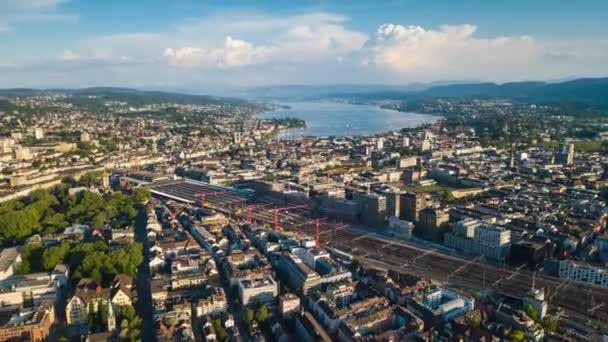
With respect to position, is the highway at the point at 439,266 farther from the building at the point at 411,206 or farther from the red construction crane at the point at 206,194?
the building at the point at 411,206

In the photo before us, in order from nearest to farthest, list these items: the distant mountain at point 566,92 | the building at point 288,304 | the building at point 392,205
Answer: the building at point 288,304
the building at point 392,205
the distant mountain at point 566,92

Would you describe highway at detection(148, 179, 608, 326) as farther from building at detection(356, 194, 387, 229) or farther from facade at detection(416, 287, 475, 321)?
facade at detection(416, 287, 475, 321)

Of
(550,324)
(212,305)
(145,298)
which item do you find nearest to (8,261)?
(145,298)

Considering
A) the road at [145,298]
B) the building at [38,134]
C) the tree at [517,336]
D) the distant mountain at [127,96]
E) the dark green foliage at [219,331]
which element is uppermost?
the distant mountain at [127,96]

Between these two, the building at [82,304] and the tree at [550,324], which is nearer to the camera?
the tree at [550,324]

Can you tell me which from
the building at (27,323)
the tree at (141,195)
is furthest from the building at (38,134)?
the building at (27,323)

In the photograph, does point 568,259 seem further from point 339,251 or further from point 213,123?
point 213,123

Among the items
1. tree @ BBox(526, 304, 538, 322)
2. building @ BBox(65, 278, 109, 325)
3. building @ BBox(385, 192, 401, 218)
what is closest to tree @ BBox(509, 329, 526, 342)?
tree @ BBox(526, 304, 538, 322)
